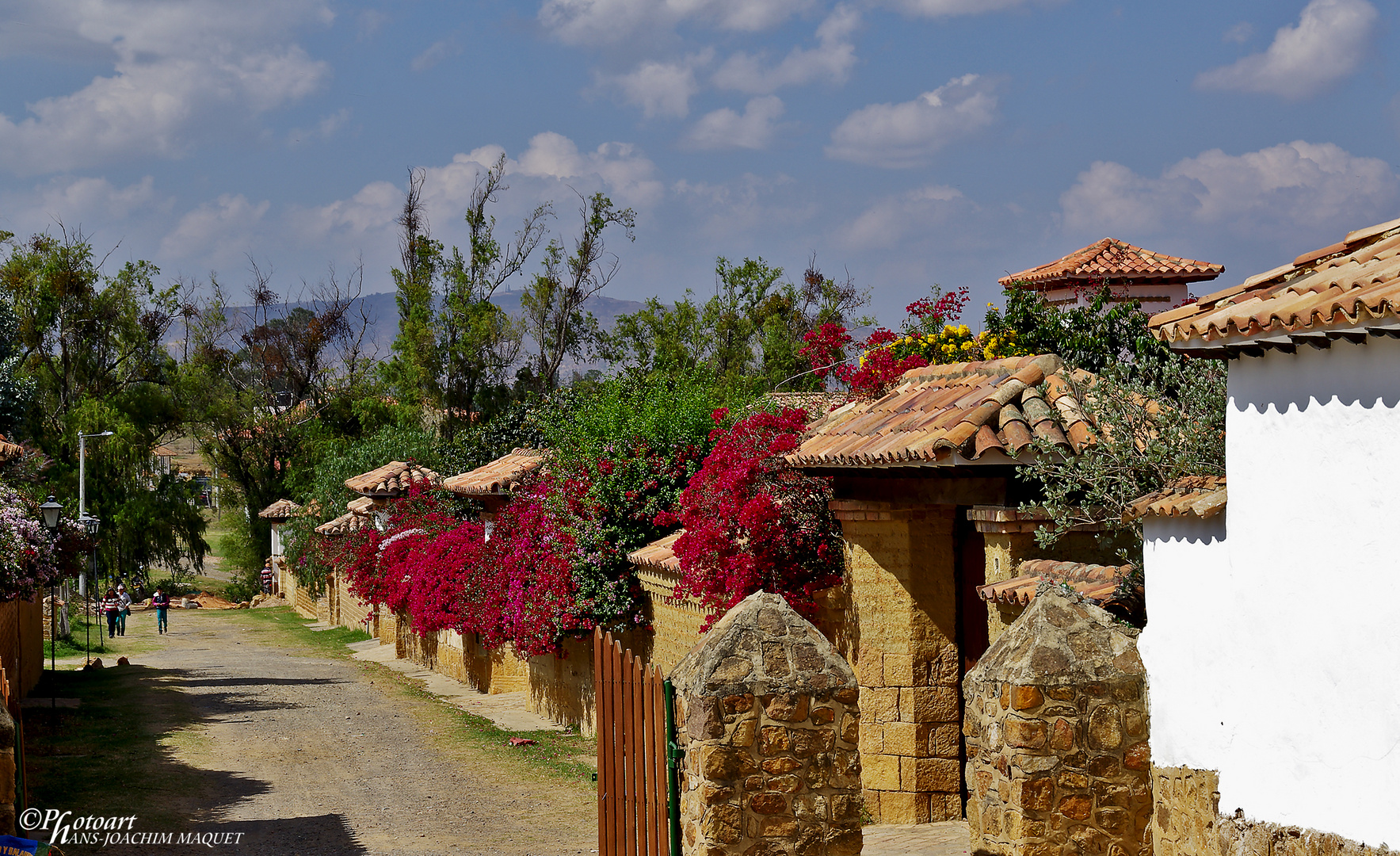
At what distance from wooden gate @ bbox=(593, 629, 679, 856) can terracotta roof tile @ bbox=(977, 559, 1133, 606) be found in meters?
2.38

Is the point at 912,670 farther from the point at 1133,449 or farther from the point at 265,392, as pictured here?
the point at 265,392

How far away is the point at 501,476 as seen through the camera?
2242cm

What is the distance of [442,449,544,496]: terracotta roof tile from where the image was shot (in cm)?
2146

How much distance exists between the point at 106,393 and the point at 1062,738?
1996 inches

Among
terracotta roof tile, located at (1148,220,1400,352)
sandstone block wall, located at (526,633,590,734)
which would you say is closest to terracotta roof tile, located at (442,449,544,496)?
sandstone block wall, located at (526,633,590,734)

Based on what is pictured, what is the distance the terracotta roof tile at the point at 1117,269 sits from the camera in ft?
78.1

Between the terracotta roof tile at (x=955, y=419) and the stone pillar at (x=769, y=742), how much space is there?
10.7ft

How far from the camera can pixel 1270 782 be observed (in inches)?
211

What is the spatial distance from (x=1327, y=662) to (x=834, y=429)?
22.3ft

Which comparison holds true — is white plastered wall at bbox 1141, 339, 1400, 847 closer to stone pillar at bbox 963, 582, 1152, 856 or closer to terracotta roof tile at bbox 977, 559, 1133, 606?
stone pillar at bbox 963, 582, 1152, 856

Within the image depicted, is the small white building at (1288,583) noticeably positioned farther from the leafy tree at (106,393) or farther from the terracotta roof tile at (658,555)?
the leafy tree at (106,393)

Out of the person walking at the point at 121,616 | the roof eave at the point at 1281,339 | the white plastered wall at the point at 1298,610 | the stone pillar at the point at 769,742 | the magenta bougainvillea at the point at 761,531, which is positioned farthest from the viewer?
the person walking at the point at 121,616

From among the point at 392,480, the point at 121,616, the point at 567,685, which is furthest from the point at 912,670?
the point at 121,616

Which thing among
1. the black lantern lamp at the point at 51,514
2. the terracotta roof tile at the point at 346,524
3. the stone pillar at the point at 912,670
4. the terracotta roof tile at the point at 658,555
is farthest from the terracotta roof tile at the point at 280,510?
the stone pillar at the point at 912,670
